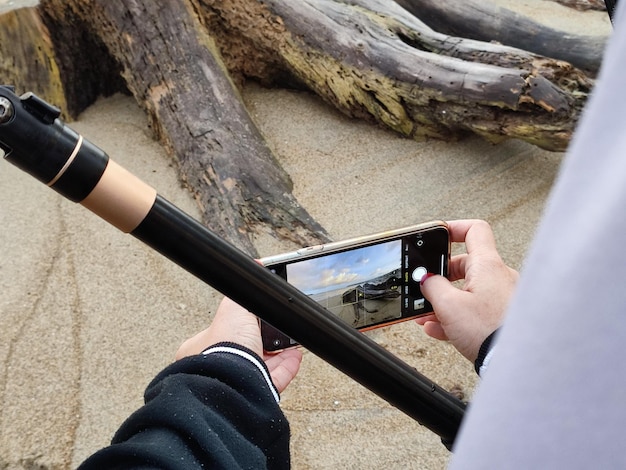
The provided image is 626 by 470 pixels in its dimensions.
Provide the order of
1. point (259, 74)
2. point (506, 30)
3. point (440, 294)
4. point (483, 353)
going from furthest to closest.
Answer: point (506, 30) → point (259, 74) → point (440, 294) → point (483, 353)

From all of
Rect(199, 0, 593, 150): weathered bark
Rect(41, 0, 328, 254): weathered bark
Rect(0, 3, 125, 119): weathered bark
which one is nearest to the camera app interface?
Rect(41, 0, 328, 254): weathered bark

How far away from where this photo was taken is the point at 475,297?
2.72 feet

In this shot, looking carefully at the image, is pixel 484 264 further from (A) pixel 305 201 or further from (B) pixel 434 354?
(A) pixel 305 201

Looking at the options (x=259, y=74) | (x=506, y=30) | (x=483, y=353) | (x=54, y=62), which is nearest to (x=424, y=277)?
(x=483, y=353)

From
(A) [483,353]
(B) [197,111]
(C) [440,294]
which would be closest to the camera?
(A) [483,353]

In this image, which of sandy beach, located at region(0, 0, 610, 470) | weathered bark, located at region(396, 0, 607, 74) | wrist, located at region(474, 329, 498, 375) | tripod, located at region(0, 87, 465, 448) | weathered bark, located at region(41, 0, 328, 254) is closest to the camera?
tripod, located at region(0, 87, 465, 448)

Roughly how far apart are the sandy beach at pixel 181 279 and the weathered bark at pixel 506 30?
0.53m

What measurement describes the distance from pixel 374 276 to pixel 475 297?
0.53 ft

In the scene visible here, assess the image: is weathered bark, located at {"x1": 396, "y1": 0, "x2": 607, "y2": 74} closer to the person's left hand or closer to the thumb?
the thumb

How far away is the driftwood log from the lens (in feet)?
5.84

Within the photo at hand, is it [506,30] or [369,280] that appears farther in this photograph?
[506,30]

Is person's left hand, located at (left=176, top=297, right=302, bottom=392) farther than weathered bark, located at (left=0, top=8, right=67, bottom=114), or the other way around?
weathered bark, located at (left=0, top=8, right=67, bottom=114)

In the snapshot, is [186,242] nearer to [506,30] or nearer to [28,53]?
[28,53]

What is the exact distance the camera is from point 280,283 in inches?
22.5
